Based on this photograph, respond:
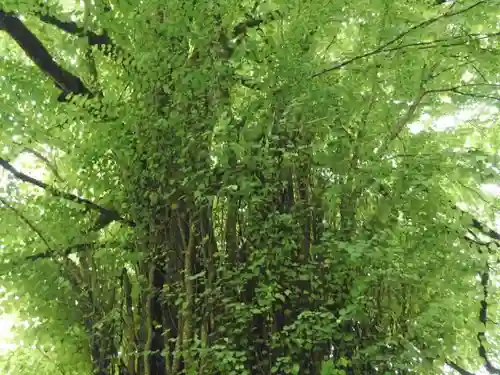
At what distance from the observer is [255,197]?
9.77 ft

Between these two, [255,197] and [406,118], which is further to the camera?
[406,118]

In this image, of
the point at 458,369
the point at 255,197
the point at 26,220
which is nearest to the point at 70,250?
the point at 26,220

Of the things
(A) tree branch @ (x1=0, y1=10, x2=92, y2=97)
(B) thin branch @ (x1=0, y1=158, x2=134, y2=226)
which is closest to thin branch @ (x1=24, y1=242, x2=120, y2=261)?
(B) thin branch @ (x1=0, y1=158, x2=134, y2=226)

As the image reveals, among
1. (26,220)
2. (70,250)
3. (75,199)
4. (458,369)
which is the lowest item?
(458,369)

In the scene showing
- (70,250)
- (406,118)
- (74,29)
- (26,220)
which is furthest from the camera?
(74,29)

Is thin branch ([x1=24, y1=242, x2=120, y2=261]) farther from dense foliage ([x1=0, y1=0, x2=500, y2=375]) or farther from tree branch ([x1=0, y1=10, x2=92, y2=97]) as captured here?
tree branch ([x1=0, y1=10, x2=92, y2=97])

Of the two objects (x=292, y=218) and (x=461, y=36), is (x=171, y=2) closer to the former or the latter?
(x=292, y=218)

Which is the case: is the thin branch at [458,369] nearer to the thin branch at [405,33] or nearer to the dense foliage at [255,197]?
the dense foliage at [255,197]

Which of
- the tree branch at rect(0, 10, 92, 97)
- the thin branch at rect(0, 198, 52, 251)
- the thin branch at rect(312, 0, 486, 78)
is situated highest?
the tree branch at rect(0, 10, 92, 97)

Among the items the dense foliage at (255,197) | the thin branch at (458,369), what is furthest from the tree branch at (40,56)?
the thin branch at (458,369)

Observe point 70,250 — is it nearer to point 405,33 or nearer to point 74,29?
point 74,29

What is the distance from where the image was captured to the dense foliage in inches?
118

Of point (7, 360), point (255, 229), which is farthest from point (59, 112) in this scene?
point (7, 360)

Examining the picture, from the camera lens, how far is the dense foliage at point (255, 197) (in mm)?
2996
